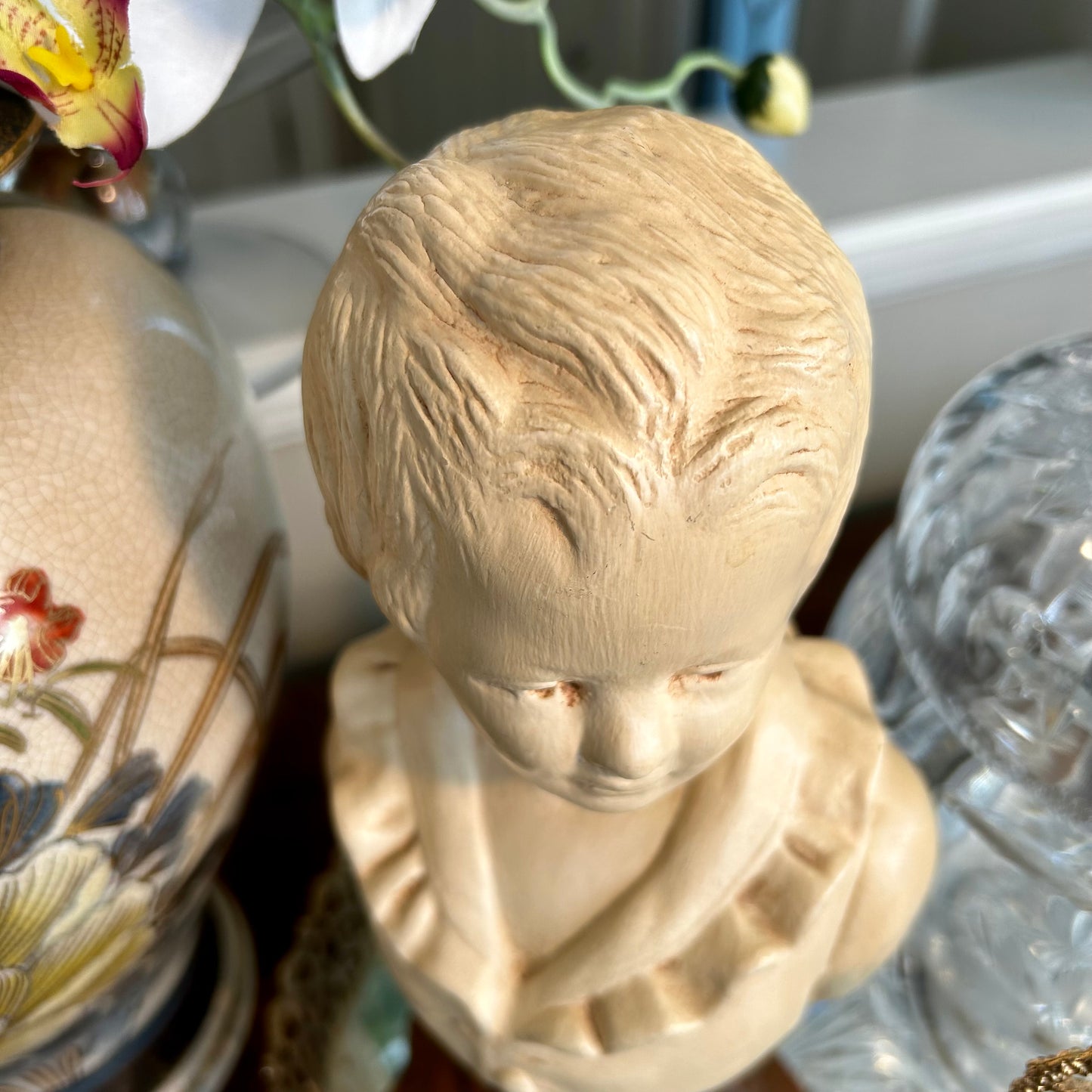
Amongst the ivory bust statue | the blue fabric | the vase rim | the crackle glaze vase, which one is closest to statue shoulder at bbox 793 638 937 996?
the ivory bust statue

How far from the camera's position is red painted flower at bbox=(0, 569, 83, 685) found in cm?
31

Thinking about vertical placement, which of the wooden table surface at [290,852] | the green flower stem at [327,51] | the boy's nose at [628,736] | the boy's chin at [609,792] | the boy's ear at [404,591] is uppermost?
the green flower stem at [327,51]

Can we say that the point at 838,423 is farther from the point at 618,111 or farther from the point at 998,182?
the point at 998,182

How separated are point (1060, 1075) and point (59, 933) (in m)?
0.34

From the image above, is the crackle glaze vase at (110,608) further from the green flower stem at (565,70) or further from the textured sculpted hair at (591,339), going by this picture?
the green flower stem at (565,70)

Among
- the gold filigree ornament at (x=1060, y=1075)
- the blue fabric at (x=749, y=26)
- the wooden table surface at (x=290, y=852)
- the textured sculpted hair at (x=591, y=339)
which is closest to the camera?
the textured sculpted hair at (x=591, y=339)

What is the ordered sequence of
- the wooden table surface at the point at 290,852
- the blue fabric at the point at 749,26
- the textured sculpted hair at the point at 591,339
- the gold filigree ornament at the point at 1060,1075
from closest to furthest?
the textured sculpted hair at the point at 591,339 < the gold filigree ornament at the point at 1060,1075 < the wooden table surface at the point at 290,852 < the blue fabric at the point at 749,26

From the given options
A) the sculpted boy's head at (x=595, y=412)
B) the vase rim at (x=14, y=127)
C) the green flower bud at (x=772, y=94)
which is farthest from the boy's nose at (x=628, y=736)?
the green flower bud at (x=772, y=94)

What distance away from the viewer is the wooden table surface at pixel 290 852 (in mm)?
504

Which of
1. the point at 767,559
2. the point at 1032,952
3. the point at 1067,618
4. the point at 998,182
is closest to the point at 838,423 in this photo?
the point at 767,559

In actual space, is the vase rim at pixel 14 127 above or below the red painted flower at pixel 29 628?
above

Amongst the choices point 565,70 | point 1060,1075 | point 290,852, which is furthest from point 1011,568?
point 290,852

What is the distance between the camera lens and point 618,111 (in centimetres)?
30

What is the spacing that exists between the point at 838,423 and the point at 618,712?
0.10 metres
